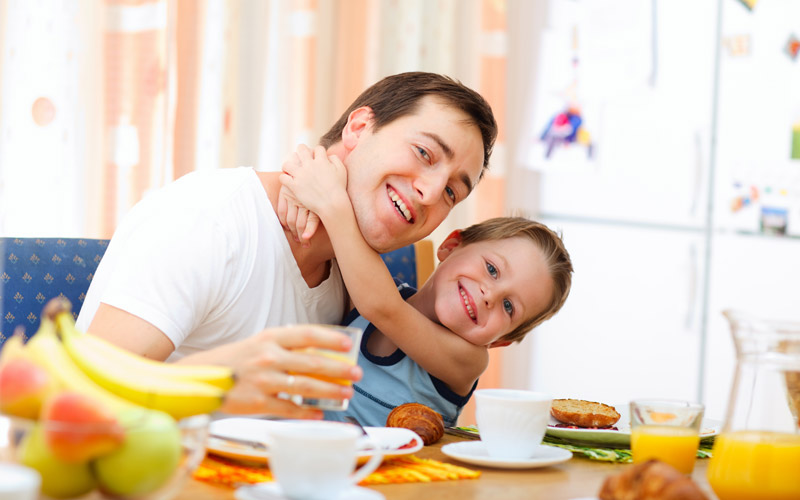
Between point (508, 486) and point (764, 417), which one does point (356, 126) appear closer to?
point (508, 486)

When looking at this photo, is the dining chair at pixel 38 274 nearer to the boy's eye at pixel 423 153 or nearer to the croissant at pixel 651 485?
the boy's eye at pixel 423 153

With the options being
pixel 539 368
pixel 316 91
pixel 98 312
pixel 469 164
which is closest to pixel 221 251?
pixel 98 312

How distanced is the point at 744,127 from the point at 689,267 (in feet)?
1.67

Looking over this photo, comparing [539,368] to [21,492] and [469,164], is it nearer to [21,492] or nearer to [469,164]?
[469,164]

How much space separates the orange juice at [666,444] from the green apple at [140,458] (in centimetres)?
60

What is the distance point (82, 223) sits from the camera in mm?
2486

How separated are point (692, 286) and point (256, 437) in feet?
7.71

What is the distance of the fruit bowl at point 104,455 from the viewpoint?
24.8 inches

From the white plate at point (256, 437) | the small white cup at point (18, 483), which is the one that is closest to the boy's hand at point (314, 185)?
the white plate at point (256, 437)

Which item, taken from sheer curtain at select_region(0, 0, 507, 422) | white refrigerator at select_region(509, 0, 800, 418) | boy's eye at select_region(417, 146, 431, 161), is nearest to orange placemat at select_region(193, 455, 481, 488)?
boy's eye at select_region(417, 146, 431, 161)

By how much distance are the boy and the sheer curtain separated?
1179 millimetres

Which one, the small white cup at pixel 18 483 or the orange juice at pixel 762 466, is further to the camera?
the orange juice at pixel 762 466

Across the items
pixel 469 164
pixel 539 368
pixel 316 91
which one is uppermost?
pixel 316 91

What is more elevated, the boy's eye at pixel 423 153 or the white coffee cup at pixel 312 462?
the boy's eye at pixel 423 153
